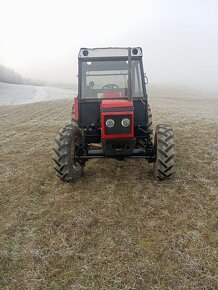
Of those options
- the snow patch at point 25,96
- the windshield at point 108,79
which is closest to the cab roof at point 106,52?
the windshield at point 108,79

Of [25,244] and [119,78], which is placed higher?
[119,78]

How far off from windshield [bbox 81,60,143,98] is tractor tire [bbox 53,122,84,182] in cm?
117

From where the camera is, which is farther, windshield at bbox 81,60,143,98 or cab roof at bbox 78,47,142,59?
windshield at bbox 81,60,143,98

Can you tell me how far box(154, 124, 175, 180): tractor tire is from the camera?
22.4 ft

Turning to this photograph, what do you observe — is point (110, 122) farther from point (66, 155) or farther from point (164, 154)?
point (164, 154)

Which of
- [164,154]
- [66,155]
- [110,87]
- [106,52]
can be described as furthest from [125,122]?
[106,52]

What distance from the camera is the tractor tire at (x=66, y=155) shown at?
695 cm

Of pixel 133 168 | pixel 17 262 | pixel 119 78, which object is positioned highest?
pixel 119 78

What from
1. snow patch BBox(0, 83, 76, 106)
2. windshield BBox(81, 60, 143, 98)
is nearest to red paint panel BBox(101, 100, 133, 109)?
windshield BBox(81, 60, 143, 98)

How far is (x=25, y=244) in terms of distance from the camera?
16.5 feet

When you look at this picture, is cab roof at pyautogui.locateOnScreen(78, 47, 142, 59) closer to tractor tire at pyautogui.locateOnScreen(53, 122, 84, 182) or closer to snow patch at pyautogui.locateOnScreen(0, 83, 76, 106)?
tractor tire at pyautogui.locateOnScreen(53, 122, 84, 182)

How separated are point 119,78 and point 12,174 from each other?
3.42 m

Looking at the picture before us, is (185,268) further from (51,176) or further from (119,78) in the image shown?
(119,78)

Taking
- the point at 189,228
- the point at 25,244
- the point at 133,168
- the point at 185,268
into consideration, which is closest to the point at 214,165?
the point at 133,168
